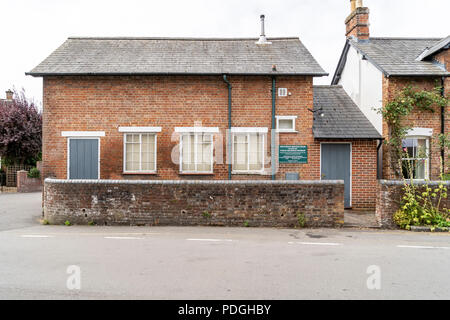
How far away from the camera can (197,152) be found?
13.0 metres

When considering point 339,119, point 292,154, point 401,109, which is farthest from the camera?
point 339,119

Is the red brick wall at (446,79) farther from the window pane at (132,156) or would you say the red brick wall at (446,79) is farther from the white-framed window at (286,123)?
the window pane at (132,156)

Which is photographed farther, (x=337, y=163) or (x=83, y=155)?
(x=337, y=163)

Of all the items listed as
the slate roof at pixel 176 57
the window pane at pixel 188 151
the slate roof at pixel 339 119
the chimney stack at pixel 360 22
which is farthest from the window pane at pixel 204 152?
the chimney stack at pixel 360 22

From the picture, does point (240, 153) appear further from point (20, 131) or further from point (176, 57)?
point (20, 131)

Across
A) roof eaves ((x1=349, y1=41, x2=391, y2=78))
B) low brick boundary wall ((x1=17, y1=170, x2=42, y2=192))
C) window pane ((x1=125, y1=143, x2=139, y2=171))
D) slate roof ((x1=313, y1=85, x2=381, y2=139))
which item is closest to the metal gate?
window pane ((x1=125, y1=143, x2=139, y2=171))

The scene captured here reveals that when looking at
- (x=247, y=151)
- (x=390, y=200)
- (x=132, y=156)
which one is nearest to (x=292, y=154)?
(x=247, y=151)

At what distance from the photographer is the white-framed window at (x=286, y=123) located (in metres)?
13.0

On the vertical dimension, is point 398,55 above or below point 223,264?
above

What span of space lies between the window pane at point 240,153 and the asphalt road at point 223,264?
13.5 ft

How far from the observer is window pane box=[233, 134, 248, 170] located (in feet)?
42.8

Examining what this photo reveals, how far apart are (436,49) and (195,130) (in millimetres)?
9869

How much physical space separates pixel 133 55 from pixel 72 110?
11.0ft
